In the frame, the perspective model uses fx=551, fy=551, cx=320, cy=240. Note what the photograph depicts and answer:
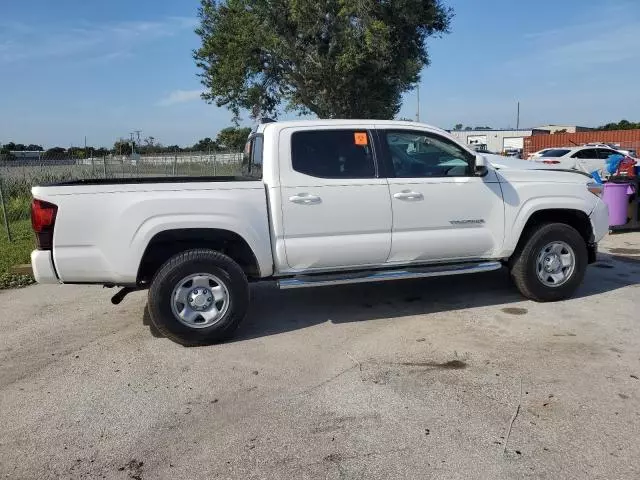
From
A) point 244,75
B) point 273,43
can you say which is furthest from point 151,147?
point 273,43

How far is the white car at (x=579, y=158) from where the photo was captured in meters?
19.9

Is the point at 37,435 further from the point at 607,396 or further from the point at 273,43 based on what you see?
the point at 273,43

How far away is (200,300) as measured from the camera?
4.80m

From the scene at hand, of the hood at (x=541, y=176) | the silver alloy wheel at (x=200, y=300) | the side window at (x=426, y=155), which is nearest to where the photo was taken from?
the silver alloy wheel at (x=200, y=300)

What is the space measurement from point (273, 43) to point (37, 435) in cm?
2197

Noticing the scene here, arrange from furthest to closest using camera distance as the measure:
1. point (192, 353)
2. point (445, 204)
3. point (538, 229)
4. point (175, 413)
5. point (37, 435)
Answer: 1. point (538, 229)
2. point (445, 204)
3. point (192, 353)
4. point (175, 413)
5. point (37, 435)

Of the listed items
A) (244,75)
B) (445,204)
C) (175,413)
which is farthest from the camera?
(244,75)

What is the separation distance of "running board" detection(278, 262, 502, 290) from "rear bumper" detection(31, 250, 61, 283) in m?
1.92

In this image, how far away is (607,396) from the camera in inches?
148

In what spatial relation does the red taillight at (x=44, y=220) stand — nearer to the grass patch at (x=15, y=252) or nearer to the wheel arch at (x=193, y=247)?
the wheel arch at (x=193, y=247)

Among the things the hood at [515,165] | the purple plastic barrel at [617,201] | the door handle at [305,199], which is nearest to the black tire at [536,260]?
the hood at [515,165]

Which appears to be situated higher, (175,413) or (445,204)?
(445,204)

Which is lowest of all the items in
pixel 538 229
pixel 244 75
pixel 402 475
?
pixel 402 475

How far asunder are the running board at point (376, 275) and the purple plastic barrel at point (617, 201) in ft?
18.4
